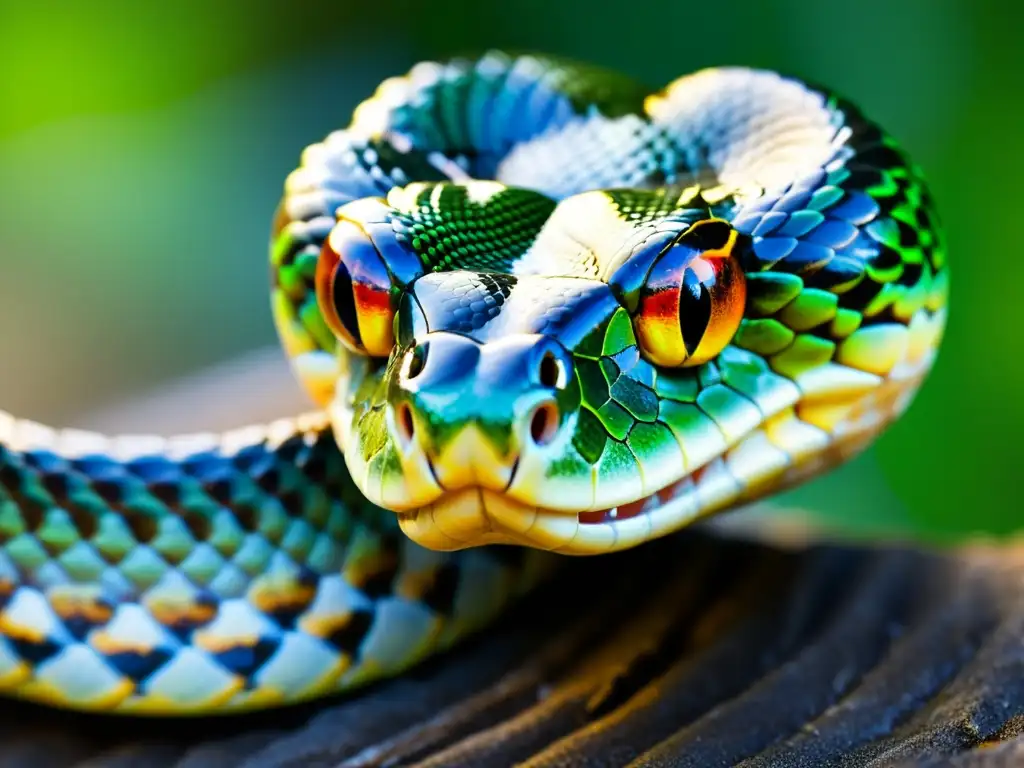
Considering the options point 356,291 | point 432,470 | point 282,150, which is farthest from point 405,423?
point 282,150

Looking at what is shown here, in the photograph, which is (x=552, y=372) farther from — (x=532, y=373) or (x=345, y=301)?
(x=345, y=301)

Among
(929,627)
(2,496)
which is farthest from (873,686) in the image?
(2,496)

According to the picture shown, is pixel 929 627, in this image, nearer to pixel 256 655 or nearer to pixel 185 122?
pixel 256 655

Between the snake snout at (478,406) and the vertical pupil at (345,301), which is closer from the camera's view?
the snake snout at (478,406)

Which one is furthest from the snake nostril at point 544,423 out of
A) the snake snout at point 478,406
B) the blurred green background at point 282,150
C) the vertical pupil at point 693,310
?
the blurred green background at point 282,150

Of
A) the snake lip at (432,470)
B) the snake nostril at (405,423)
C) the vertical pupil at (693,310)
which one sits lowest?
the snake lip at (432,470)

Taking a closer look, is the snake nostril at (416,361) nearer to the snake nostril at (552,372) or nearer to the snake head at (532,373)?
the snake head at (532,373)

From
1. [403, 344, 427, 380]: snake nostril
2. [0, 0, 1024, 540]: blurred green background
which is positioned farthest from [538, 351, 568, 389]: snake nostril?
[0, 0, 1024, 540]: blurred green background
